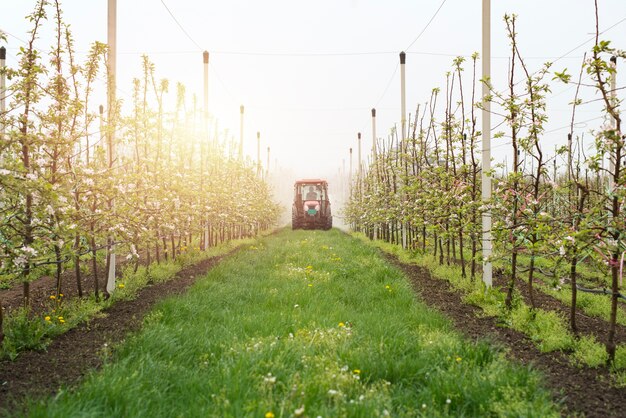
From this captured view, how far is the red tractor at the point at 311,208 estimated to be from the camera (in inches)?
1171

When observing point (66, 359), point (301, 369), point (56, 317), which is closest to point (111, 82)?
point (56, 317)

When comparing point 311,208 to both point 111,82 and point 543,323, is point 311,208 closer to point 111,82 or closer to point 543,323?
point 111,82

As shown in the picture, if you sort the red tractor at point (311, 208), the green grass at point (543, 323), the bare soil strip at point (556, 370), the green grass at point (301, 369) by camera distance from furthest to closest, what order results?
the red tractor at point (311, 208)
the green grass at point (543, 323)
the bare soil strip at point (556, 370)
the green grass at point (301, 369)

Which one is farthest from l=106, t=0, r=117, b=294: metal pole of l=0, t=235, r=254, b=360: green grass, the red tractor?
the red tractor

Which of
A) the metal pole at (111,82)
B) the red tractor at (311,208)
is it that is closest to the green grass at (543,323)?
the metal pole at (111,82)

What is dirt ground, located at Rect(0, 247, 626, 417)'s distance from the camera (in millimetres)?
3398

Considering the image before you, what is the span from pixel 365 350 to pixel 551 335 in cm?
236

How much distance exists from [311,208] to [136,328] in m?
24.8

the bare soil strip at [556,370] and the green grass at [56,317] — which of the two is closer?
the bare soil strip at [556,370]

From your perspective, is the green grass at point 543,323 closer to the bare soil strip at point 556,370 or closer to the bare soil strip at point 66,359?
the bare soil strip at point 556,370

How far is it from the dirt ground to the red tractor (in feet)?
73.6

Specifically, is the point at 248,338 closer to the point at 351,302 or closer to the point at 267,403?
the point at 267,403

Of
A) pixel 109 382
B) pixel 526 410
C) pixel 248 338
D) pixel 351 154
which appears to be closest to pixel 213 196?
pixel 248 338

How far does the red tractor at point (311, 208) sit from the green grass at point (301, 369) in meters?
23.3
